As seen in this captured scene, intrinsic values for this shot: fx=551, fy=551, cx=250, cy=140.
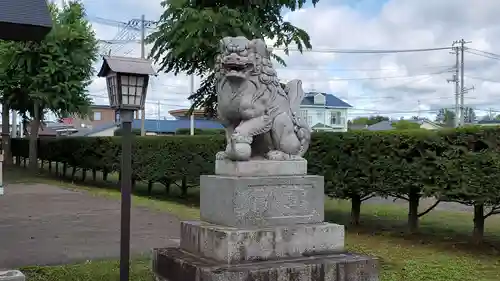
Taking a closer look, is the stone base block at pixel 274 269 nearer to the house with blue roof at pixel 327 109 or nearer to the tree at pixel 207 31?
the tree at pixel 207 31

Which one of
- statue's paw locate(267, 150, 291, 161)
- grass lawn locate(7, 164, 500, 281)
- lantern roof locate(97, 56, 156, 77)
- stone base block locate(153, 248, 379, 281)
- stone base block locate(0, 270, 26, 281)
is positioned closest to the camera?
stone base block locate(0, 270, 26, 281)

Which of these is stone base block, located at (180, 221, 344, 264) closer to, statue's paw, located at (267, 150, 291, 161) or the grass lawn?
statue's paw, located at (267, 150, 291, 161)

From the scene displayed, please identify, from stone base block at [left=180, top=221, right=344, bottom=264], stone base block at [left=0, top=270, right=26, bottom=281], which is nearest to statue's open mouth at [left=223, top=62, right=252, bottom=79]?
stone base block at [left=180, top=221, right=344, bottom=264]

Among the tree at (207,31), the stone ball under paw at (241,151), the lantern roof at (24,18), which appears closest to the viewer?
the stone ball under paw at (241,151)

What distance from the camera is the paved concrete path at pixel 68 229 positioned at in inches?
318

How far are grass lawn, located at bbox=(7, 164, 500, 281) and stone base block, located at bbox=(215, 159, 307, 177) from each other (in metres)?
2.06

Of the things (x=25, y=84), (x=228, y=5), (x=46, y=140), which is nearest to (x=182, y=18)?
(x=228, y=5)

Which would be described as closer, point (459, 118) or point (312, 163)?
point (312, 163)

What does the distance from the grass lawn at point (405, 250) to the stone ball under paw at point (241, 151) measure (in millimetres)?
2270

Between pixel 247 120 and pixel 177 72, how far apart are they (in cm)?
927

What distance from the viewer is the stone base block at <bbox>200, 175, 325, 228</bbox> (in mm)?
5004

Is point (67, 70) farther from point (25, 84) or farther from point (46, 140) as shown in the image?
point (46, 140)

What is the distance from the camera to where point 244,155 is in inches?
205

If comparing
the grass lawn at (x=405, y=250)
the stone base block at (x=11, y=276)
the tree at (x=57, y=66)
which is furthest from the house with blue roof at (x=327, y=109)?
the stone base block at (x=11, y=276)
